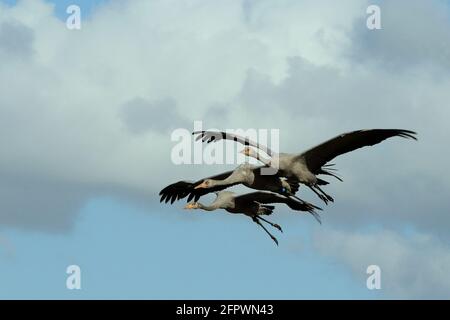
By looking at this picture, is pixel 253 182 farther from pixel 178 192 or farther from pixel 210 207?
pixel 178 192

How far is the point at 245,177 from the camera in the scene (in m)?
59.2

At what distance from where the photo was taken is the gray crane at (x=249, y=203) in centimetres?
6153

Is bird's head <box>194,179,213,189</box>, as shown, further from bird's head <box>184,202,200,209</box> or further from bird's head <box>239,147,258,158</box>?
bird's head <box>239,147,258,158</box>

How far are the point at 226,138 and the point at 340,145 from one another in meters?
4.16

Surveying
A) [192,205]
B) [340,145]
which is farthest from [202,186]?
[340,145]

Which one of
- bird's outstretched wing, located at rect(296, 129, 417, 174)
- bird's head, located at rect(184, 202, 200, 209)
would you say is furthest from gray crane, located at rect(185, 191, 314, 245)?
bird's outstretched wing, located at rect(296, 129, 417, 174)

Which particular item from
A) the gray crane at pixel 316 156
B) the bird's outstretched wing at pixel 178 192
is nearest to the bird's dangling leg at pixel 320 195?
the gray crane at pixel 316 156

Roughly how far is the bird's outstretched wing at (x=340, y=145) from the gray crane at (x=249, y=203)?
2909 mm

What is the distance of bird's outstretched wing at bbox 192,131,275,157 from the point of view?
5859 centimetres
